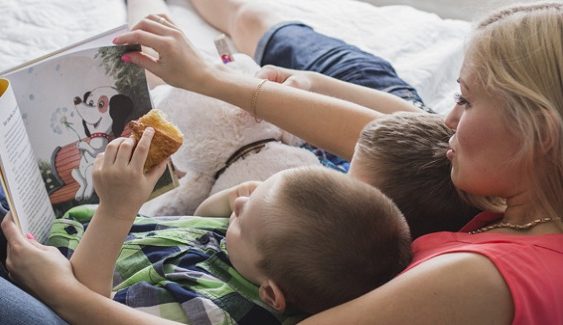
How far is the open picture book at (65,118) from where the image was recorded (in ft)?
3.13

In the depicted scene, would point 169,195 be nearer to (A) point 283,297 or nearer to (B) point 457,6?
(A) point 283,297

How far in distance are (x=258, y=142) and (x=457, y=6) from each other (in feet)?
4.08

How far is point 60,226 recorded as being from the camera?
1.04 meters

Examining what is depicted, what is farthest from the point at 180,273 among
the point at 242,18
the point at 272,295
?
the point at 242,18

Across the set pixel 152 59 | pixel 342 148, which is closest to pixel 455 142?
pixel 342 148

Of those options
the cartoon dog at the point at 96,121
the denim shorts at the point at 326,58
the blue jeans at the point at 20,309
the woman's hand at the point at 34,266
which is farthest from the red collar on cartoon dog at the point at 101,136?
the denim shorts at the point at 326,58

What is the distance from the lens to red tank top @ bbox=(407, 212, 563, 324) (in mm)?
772

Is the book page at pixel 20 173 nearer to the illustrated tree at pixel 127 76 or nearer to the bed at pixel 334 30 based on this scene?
the illustrated tree at pixel 127 76

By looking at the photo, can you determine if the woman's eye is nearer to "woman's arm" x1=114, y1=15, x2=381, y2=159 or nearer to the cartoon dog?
"woman's arm" x1=114, y1=15, x2=381, y2=159

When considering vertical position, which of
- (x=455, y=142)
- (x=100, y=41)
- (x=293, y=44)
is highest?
(x=100, y=41)

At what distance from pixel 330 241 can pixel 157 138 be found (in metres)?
0.27

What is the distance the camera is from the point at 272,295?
0.92 meters

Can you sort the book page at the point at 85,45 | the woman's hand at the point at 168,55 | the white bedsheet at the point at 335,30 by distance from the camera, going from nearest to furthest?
the book page at the point at 85,45
the woman's hand at the point at 168,55
the white bedsheet at the point at 335,30

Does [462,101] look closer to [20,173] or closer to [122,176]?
[122,176]
